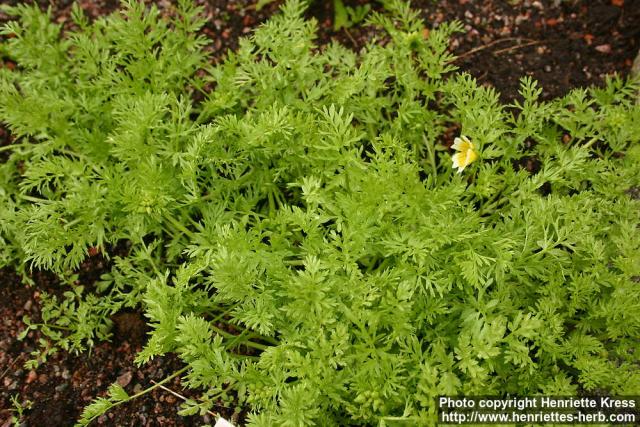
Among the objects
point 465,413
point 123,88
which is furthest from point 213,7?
point 465,413

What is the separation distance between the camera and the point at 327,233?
116 inches

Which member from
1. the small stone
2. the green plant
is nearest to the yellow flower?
the small stone

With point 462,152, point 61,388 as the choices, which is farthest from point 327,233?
point 61,388

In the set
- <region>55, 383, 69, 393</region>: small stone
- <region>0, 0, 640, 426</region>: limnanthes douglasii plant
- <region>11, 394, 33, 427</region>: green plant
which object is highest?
<region>0, 0, 640, 426</region>: limnanthes douglasii plant

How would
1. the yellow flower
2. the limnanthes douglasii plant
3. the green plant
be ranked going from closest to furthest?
the limnanthes douglasii plant → the yellow flower → the green plant

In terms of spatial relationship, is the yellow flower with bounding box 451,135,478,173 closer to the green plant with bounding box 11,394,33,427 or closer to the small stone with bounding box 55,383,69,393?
the small stone with bounding box 55,383,69,393

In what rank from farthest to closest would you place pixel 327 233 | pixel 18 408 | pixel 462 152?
pixel 18 408, pixel 462 152, pixel 327 233

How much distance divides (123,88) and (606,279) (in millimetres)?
2678

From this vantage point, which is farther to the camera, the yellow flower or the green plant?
the green plant

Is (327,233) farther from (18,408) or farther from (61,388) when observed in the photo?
(18,408)

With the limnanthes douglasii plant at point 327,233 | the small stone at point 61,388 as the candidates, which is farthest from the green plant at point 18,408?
the limnanthes douglasii plant at point 327,233

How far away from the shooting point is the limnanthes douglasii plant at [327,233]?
263 cm

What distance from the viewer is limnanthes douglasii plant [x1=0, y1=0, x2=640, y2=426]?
2.63 metres

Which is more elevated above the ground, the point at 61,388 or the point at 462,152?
the point at 462,152
